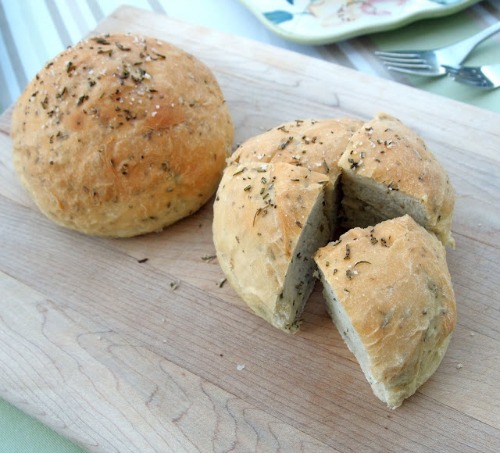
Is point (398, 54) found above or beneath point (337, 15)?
beneath

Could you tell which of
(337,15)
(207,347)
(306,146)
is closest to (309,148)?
(306,146)

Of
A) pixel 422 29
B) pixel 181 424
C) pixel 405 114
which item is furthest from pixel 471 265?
pixel 422 29

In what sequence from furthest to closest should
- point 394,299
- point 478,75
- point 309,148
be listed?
point 478,75
point 309,148
point 394,299

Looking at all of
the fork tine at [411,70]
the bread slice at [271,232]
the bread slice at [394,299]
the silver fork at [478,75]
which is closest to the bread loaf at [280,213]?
the bread slice at [271,232]

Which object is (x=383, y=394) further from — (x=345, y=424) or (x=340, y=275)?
(x=340, y=275)

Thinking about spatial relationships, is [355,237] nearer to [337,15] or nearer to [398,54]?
[398,54]

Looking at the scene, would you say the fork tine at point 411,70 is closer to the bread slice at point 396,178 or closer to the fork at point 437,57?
the fork at point 437,57

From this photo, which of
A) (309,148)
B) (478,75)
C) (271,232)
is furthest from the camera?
(478,75)
